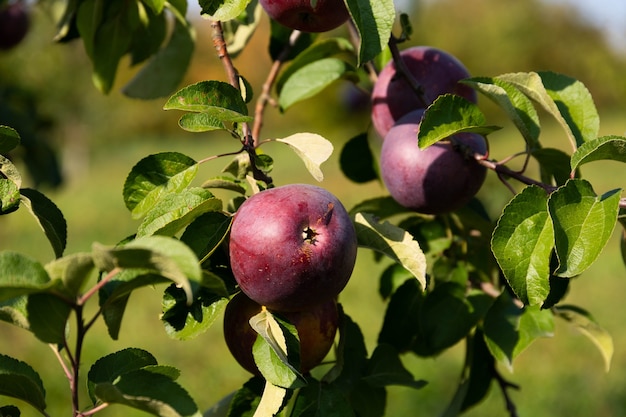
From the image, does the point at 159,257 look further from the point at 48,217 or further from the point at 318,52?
the point at 318,52

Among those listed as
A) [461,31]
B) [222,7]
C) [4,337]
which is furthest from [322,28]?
[461,31]

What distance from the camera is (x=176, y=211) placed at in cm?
75

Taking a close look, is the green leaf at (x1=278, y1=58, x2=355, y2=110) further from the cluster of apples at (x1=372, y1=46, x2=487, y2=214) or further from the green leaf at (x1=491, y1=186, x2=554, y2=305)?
the green leaf at (x1=491, y1=186, x2=554, y2=305)

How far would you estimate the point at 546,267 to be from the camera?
760 mm

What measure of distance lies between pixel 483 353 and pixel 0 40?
167 cm

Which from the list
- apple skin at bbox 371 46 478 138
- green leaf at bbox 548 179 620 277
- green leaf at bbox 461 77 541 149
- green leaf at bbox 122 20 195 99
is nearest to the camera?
green leaf at bbox 548 179 620 277

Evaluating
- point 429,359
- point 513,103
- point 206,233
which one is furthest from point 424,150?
point 429,359

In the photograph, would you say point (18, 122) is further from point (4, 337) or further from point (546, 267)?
point (4, 337)

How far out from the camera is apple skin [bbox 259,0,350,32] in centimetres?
84

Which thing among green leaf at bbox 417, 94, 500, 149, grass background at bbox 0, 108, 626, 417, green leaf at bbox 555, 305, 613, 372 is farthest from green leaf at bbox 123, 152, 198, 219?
grass background at bbox 0, 108, 626, 417

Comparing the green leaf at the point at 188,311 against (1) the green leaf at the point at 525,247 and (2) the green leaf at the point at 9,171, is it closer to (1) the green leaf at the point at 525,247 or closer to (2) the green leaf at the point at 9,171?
(2) the green leaf at the point at 9,171

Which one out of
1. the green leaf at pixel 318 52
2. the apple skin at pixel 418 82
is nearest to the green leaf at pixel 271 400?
the apple skin at pixel 418 82

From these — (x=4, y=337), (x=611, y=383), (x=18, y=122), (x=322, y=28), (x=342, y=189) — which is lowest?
(x=342, y=189)

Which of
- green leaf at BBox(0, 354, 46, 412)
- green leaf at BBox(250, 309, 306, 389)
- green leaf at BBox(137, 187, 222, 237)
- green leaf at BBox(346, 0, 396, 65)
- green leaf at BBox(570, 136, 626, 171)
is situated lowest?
green leaf at BBox(0, 354, 46, 412)
